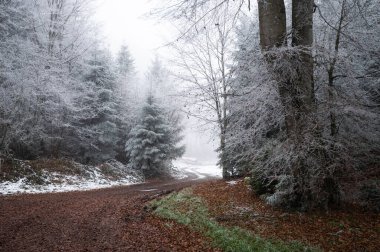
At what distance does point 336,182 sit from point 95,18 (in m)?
23.6

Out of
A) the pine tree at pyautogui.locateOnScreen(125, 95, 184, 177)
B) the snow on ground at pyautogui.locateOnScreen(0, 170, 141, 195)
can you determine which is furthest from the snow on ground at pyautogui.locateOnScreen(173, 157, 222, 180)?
the snow on ground at pyautogui.locateOnScreen(0, 170, 141, 195)

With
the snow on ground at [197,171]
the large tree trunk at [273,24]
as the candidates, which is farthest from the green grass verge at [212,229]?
the snow on ground at [197,171]

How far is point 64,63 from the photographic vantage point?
2234cm

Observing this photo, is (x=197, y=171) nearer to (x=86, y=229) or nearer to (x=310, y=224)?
(x=86, y=229)

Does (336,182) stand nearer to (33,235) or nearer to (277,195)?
(277,195)

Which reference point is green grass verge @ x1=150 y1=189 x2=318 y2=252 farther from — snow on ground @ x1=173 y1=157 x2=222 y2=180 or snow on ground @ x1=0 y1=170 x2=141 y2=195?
snow on ground @ x1=173 y1=157 x2=222 y2=180

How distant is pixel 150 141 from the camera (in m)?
27.5

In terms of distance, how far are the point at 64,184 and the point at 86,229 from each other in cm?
1063

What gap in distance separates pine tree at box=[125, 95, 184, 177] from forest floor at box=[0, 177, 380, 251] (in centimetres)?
1636

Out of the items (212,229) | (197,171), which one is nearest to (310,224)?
(212,229)

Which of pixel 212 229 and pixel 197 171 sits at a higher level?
pixel 212 229

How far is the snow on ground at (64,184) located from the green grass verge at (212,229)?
691 centimetres

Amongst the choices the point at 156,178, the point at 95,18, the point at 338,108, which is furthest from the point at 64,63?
the point at 338,108

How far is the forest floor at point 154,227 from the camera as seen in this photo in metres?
6.81
